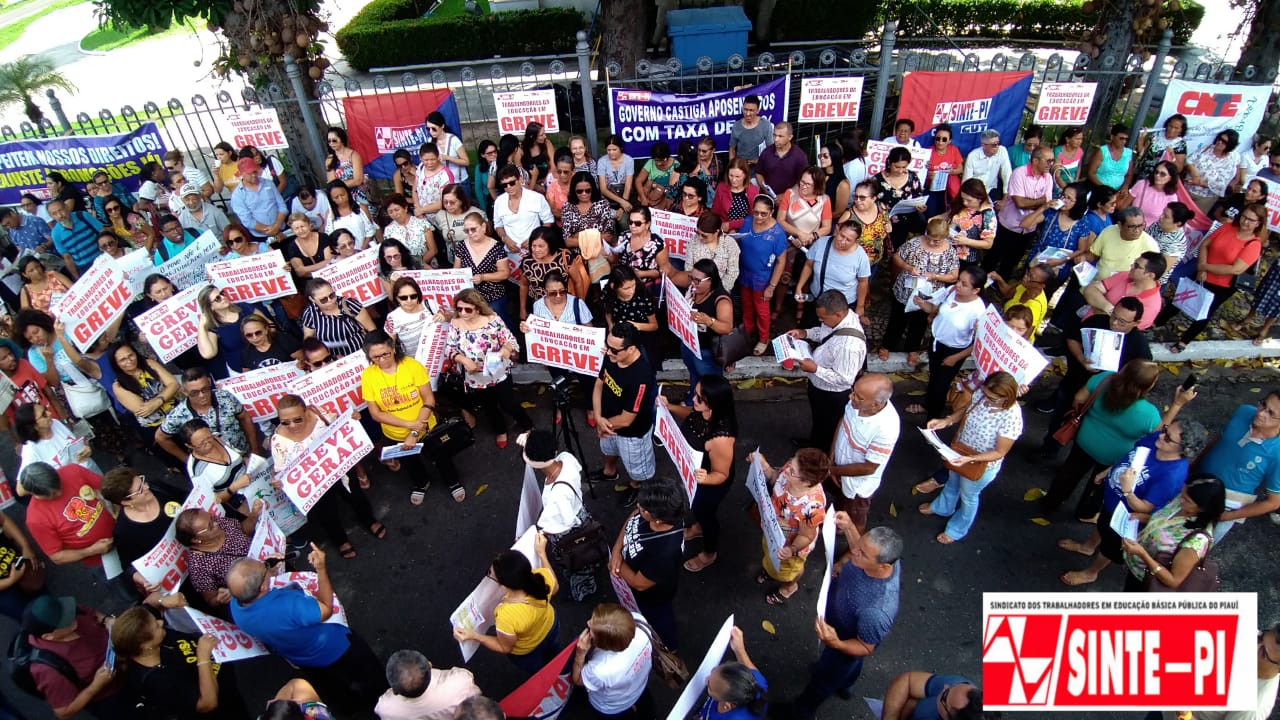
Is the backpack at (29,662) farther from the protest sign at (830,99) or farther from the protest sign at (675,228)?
the protest sign at (830,99)

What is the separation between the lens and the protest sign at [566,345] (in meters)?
5.68

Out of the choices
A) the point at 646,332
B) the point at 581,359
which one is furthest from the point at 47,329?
the point at 646,332

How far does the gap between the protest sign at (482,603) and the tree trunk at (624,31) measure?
37.7 ft

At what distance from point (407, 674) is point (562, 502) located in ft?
4.68

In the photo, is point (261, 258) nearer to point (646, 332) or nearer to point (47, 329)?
point (47, 329)

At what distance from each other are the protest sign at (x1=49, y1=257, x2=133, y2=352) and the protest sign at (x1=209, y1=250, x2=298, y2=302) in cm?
82

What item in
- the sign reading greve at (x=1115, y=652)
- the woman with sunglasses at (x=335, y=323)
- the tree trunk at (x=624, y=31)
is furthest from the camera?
the tree trunk at (x=624, y=31)

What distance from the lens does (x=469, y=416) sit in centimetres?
729

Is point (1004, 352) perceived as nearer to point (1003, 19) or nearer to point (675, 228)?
point (675, 228)

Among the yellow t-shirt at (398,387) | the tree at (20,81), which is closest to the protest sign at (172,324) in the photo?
the yellow t-shirt at (398,387)

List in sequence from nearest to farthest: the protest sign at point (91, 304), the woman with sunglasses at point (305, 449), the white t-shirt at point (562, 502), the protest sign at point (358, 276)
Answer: the white t-shirt at point (562, 502), the woman with sunglasses at point (305, 449), the protest sign at point (91, 304), the protest sign at point (358, 276)

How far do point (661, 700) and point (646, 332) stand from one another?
310cm

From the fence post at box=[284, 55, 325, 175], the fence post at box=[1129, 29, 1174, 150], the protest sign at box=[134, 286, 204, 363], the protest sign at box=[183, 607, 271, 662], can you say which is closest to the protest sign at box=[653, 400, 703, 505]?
the protest sign at box=[183, 607, 271, 662]

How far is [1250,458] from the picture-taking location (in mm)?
4648
